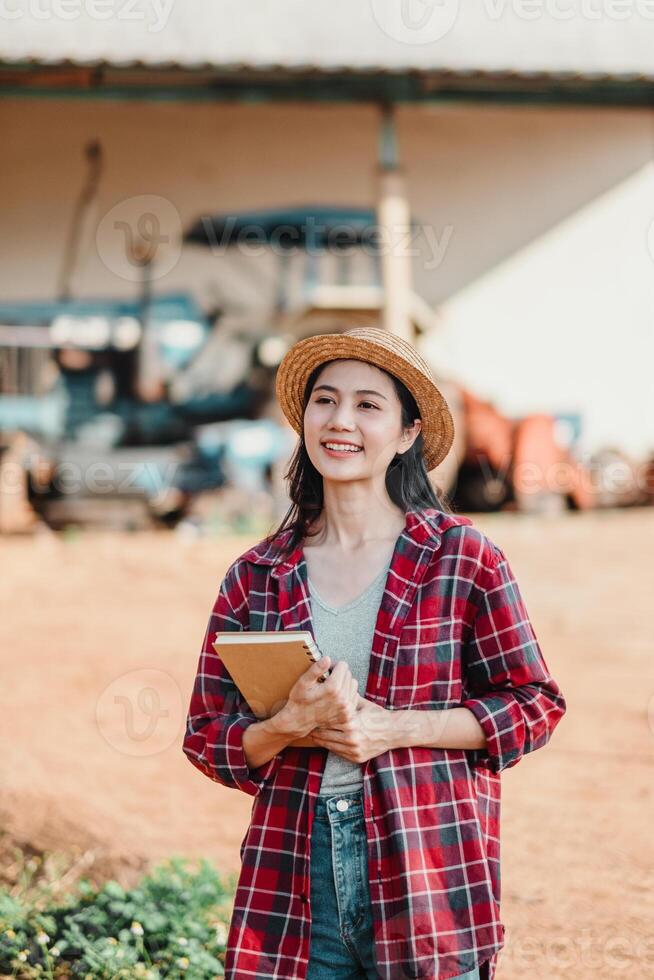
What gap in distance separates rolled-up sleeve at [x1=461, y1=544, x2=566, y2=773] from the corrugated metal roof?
588cm

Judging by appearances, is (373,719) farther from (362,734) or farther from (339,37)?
(339,37)

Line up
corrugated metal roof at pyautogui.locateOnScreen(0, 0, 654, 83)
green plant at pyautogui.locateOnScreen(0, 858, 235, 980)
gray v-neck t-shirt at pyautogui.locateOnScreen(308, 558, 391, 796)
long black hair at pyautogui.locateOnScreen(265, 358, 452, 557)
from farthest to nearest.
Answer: corrugated metal roof at pyautogui.locateOnScreen(0, 0, 654, 83)
green plant at pyautogui.locateOnScreen(0, 858, 235, 980)
long black hair at pyautogui.locateOnScreen(265, 358, 452, 557)
gray v-neck t-shirt at pyautogui.locateOnScreen(308, 558, 391, 796)

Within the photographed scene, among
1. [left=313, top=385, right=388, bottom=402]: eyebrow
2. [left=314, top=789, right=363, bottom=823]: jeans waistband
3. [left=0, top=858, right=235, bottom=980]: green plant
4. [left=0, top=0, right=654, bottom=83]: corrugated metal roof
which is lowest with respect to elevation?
[left=0, top=858, right=235, bottom=980]: green plant

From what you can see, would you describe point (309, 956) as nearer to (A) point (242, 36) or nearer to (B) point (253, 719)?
(B) point (253, 719)

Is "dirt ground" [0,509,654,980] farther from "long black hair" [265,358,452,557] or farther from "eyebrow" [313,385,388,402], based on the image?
"eyebrow" [313,385,388,402]

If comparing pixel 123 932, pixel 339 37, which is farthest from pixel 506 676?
pixel 339 37

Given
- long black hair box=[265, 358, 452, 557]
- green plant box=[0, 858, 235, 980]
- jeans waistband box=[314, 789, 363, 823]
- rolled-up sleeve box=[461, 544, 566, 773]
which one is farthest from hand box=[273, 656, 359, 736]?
green plant box=[0, 858, 235, 980]

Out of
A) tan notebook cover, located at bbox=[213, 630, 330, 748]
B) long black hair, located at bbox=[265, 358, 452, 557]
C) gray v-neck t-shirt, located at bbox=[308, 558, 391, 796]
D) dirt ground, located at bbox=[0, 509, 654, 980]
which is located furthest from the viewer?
dirt ground, located at bbox=[0, 509, 654, 980]

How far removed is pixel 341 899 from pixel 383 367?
858 mm

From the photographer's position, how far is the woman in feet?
5.73

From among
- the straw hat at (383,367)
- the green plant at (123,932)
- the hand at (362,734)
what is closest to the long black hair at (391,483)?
the straw hat at (383,367)

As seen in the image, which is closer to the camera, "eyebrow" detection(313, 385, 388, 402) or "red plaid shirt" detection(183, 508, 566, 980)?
"red plaid shirt" detection(183, 508, 566, 980)

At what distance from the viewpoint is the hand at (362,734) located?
1.73 meters

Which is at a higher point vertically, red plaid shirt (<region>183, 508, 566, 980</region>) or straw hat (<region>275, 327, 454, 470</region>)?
straw hat (<region>275, 327, 454, 470</region>)
